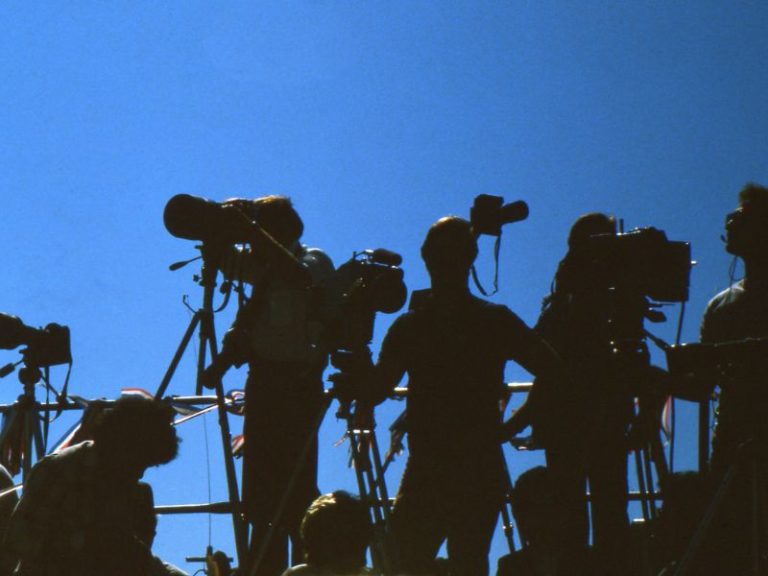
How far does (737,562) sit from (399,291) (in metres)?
1.84

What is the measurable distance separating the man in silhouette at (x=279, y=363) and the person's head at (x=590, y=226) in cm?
120

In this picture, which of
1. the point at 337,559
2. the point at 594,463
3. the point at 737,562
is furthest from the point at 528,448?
the point at 337,559

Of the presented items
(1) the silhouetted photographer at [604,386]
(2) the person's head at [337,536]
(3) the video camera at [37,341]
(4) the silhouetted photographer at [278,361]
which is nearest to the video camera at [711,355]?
(1) the silhouetted photographer at [604,386]

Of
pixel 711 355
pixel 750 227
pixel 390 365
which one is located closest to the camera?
pixel 711 355

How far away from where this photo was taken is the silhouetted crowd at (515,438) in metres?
5.12

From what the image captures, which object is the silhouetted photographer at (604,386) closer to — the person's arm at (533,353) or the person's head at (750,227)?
the person's arm at (533,353)

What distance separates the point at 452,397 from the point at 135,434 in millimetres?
1280

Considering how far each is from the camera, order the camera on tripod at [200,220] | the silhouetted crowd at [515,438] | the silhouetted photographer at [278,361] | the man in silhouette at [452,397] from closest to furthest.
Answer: the silhouetted crowd at [515,438], the man in silhouette at [452,397], the camera on tripod at [200,220], the silhouetted photographer at [278,361]

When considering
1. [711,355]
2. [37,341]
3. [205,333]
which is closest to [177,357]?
[205,333]

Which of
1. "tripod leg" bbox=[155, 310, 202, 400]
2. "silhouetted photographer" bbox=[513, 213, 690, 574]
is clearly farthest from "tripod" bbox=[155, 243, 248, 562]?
"silhouetted photographer" bbox=[513, 213, 690, 574]

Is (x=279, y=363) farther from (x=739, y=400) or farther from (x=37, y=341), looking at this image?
(x=739, y=400)

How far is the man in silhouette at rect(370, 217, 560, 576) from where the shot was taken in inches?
209

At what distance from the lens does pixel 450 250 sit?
5641mm

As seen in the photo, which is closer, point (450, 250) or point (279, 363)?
point (450, 250)
